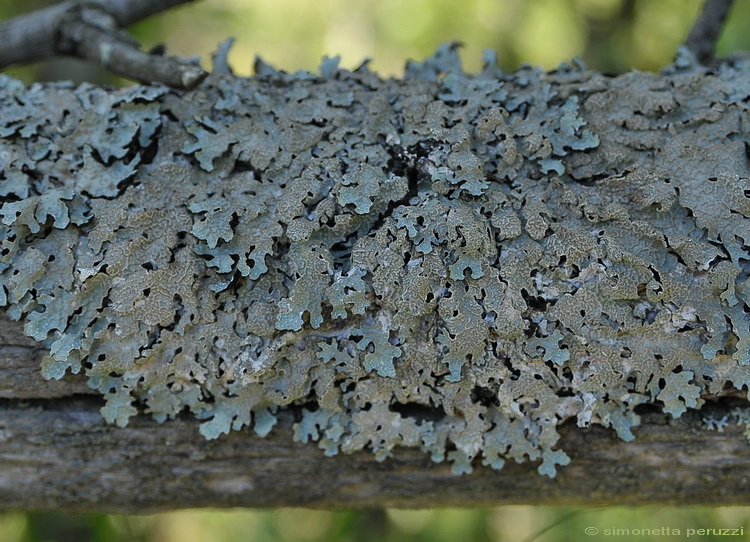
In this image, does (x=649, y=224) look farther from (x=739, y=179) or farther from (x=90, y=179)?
(x=90, y=179)

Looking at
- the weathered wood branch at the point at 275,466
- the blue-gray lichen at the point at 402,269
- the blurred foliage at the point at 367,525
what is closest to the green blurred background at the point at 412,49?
the blurred foliage at the point at 367,525

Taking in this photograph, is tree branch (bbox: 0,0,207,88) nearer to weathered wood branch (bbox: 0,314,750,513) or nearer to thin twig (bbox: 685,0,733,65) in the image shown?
weathered wood branch (bbox: 0,314,750,513)

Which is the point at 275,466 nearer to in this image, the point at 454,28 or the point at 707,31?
the point at 707,31

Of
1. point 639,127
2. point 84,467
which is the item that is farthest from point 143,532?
point 639,127

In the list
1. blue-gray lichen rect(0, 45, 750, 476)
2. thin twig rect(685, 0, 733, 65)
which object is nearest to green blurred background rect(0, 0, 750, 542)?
thin twig rect(685, 0, 733, 65)

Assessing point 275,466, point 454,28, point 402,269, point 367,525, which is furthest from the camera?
point 454,28

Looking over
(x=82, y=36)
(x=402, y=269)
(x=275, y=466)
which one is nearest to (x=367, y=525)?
(x=275, y=466)
